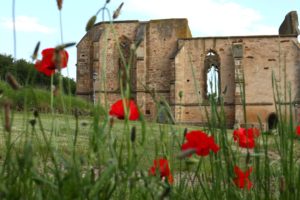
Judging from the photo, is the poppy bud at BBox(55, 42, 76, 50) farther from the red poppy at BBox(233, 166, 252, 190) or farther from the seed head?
the red poppy at BBox(233, 166, 252, 190)

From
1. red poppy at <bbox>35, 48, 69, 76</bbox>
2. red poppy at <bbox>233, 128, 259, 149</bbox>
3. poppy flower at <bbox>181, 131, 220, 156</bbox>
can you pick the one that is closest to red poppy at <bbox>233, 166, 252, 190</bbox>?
red poppy at <bbox>233, 128, 259, 149</bbox>

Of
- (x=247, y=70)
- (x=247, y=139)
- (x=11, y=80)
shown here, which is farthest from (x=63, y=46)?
(x=247, y=70)

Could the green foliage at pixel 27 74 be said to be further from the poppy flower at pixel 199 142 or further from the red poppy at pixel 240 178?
the red poppy at pixel 240 178

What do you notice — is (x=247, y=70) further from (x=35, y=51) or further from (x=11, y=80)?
(x=11, y=80)

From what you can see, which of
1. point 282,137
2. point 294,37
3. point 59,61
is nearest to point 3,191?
point 59,61

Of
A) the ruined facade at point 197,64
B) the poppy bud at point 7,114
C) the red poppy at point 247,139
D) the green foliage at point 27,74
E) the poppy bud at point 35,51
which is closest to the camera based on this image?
the poppy bud at point 7,114

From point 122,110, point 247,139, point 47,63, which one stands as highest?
point 47,63

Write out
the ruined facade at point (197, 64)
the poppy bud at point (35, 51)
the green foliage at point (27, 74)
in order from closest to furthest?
the poppy bud at point (35, 51), the green foliage at point (27, 74), the ruined facade at point (197, 64)

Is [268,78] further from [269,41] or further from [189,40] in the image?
[189,40]

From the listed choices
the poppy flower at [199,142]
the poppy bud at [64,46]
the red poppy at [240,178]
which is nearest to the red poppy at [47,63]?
the poppy bud at [64,46]

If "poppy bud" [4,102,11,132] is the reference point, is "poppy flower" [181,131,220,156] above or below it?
below

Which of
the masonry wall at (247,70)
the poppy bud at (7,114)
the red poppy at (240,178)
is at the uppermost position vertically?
the masonry wall at (247,70)

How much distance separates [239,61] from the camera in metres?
25.9

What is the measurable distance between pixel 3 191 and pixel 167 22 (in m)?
26.6
